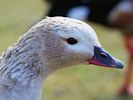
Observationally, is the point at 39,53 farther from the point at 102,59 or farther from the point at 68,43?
the point at 102,59

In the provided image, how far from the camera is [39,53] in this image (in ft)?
6.50

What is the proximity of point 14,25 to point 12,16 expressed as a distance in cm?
35

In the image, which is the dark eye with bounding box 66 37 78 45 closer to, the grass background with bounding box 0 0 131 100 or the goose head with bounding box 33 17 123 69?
the goose head with bounding box 33 17 123 69

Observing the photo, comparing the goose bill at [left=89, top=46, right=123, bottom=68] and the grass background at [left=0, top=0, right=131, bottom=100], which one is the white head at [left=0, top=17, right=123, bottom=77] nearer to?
the goose bill at [left=89, top=46, right=123, bottom=68]

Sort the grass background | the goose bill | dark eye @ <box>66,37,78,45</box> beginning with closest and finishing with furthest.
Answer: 1. dark eye @ <box>66,37,78,45</box>
2. the goose bill
3. the grass background

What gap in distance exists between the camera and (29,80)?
1.99 m

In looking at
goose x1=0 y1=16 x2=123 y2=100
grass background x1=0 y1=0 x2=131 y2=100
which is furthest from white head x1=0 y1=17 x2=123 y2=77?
grass background x1=0 y1=0 x2=131 y2=100

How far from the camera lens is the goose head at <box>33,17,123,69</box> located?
1942 millimetres

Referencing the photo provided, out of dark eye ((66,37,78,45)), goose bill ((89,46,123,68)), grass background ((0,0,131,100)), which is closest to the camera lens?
dark eye ((66,37,78,45))

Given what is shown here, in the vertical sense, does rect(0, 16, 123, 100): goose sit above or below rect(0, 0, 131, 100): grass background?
below

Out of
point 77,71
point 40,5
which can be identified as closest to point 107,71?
point 77,71

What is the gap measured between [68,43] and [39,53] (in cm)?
11

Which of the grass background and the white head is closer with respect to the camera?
the white head

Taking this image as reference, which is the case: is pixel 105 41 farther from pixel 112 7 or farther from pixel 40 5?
pixel 40 5
